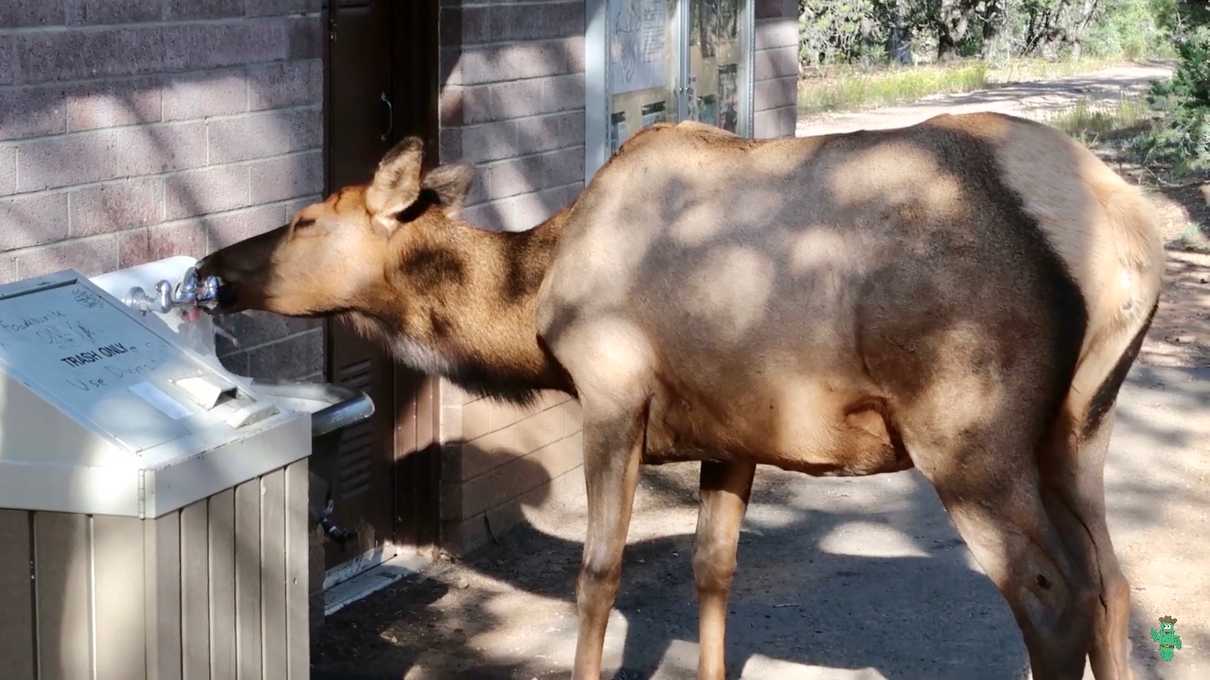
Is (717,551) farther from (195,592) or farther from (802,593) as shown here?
(195,592)

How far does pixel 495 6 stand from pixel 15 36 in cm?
284

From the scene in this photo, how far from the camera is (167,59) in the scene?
19.2ft

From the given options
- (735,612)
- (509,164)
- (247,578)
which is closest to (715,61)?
(509,164)

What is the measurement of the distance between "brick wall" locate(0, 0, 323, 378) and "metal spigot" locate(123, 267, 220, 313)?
277 mm

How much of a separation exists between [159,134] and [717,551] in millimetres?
2422

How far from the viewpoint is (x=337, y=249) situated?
5.91 meters

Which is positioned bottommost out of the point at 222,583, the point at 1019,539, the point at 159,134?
the point at 1019,539

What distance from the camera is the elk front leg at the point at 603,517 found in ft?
18.1

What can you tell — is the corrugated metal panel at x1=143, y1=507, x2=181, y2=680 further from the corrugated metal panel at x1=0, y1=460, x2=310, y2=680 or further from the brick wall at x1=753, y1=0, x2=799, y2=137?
the brick wall at x1=753, y1=0, x2=799, y2=137

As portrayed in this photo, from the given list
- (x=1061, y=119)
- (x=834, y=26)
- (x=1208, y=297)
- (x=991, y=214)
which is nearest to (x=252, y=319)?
(x=991, y=214)

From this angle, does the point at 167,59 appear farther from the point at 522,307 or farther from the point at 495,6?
the point at 495,6

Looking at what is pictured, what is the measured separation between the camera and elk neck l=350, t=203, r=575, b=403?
599 cm

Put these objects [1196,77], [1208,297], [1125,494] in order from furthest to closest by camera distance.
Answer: [1196,77]
[1208,297]
[1125,494]

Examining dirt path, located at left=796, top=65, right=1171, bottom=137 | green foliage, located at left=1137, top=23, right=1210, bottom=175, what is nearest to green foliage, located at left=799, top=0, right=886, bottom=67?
dirt path, located at left=796, top=65, right=1171, bottom=137
